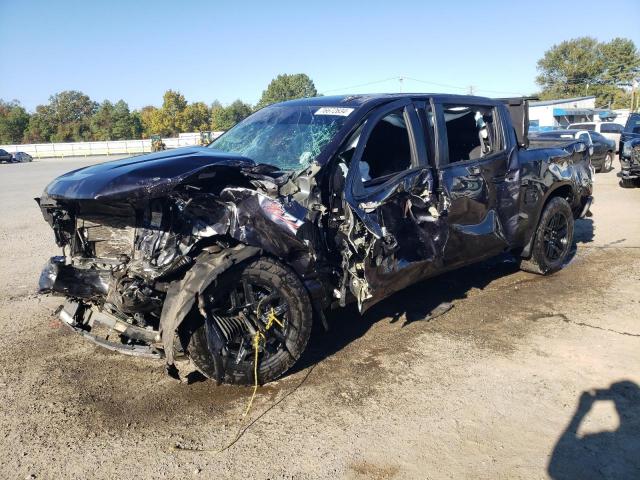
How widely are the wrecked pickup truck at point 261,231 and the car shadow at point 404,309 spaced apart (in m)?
0.57

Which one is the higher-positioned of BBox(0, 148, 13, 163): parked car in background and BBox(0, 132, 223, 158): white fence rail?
BBox(0, 132, 223, 158): white fence rail

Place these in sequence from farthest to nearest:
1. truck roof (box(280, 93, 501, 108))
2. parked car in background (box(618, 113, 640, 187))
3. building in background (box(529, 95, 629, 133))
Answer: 1. building in background (box(529, 95, 629, 133))
2. parked car in background (box(618, 113, 640, 187))
3. truck roof (box(280, 93, 501, 108))

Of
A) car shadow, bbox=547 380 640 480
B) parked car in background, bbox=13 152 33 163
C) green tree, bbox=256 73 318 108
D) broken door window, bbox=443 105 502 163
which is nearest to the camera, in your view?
car shadow, bbox=547 380 640 480

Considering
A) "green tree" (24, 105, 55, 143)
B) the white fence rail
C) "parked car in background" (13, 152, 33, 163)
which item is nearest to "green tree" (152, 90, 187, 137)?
"green tree" (24, 105, 55, 143)

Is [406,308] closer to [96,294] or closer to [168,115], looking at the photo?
[96,294]

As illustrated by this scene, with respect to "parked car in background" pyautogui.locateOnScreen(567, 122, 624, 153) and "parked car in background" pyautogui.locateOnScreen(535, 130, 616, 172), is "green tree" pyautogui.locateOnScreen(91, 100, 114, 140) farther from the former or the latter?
"parked car in background" pyautogui.locateOnScreen(535, 130, 616, 172)

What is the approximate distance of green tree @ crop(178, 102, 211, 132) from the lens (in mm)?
85250

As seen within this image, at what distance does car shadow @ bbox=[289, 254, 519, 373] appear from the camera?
434 centimetres

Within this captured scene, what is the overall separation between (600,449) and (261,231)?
2370 millimetres

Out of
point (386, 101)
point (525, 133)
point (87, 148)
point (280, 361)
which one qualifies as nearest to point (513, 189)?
point (525, 133)

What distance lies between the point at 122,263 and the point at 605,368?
140 inches

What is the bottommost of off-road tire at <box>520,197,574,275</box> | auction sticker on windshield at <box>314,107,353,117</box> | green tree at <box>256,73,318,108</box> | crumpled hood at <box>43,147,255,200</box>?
off-road tire at <box>520,197,574,275</box>

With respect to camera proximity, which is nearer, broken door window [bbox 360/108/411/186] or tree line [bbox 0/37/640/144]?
broken door window [bbox 360/108/411/186]

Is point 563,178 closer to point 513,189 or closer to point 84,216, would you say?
point 513,189
